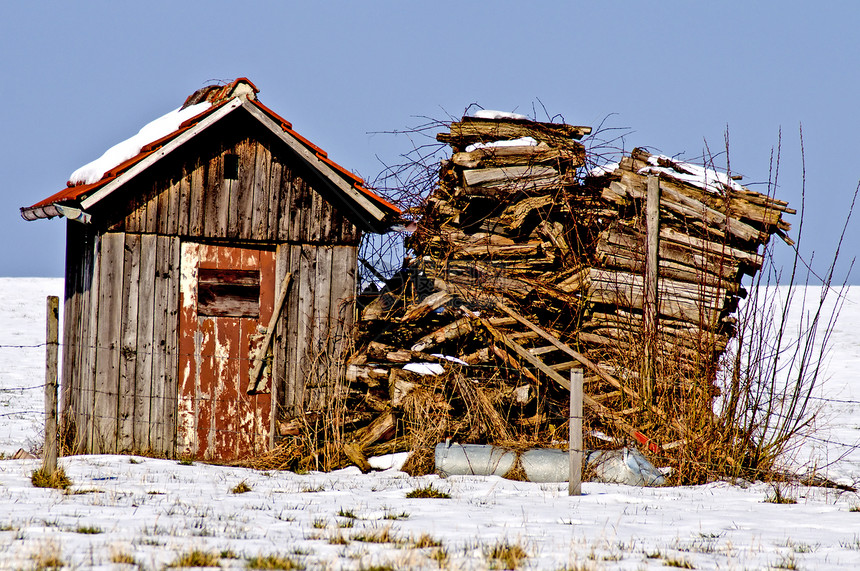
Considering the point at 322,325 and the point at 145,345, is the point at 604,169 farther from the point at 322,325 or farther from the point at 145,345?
the point at 145,345

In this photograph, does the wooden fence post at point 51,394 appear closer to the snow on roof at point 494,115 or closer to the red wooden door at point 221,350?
the red wooden door at point 221,350

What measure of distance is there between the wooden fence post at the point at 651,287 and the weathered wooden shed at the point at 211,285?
12.0ft

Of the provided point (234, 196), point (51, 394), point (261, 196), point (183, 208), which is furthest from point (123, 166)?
point (51, 394)

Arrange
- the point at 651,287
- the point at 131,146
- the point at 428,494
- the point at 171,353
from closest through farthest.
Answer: the point at 428,494
the point at 651,287
the point at 171,353
the point at 131,146

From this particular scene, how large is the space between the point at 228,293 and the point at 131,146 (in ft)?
8.76

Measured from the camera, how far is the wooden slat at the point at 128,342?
11.2 metres

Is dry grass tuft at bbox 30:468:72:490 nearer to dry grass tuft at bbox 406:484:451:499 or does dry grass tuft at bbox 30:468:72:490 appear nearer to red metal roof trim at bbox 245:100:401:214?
dry grass tuft at bbox 406:484:451:499

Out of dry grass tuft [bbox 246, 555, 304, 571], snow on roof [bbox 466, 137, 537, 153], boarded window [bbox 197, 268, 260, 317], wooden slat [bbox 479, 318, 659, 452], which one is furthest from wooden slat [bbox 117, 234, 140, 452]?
dry grass tuft [bbox 246, 555, 304, 571]

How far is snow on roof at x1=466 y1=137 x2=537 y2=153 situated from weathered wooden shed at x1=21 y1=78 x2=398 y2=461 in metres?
1.87

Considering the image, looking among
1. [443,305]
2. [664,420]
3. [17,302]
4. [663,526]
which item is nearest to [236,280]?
[443,305]

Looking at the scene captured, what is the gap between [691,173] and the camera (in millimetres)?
11898

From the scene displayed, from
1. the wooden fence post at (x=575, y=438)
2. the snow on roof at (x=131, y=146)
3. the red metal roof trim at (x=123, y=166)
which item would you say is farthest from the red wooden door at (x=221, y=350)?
the wooden fence post at (x=575, y=438)

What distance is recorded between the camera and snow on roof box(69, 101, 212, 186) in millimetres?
11898

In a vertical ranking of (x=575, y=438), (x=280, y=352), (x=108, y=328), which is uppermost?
(x=108, y=328)
